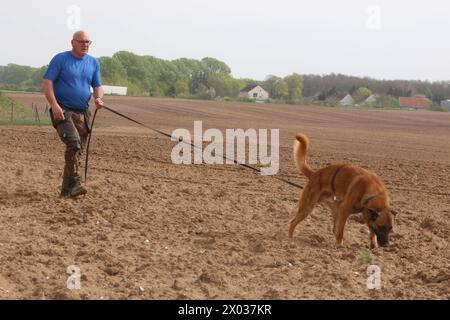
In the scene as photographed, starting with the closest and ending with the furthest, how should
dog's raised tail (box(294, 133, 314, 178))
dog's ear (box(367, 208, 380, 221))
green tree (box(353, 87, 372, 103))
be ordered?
dog's ear (box(367, 208, 380, 221)) < dog's raised tail (box(294, 133, 314, 178)) < green tree (box(353, 87, 372, 103))

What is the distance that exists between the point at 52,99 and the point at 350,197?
4298 millimetres

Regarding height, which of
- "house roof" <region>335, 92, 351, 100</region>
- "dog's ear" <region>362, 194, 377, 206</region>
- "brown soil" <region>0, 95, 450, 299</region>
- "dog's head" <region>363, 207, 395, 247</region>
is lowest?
"brown soil" <region>0, 95, 450, 299</region>

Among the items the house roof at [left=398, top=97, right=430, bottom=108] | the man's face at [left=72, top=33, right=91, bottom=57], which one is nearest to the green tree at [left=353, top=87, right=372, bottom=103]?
the house roof at [left=398, top=97, right=430, bottom=108]

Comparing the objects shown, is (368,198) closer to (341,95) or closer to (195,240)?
(195,240)

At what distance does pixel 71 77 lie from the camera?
874 cm

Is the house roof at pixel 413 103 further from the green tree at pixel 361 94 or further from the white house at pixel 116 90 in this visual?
the white house at pixel 116 90

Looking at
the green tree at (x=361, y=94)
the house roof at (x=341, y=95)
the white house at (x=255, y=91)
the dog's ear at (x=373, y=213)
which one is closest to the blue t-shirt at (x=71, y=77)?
the dog's ear at (x=373, y=213)

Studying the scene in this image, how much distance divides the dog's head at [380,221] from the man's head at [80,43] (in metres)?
4.51

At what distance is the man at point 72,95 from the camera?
861 cm

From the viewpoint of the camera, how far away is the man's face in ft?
28.2

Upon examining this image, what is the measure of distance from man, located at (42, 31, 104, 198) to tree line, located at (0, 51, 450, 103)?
110 meters

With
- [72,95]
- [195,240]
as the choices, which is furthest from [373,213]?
[72,95]

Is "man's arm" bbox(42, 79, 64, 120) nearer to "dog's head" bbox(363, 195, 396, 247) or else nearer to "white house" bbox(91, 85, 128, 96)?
"dog's head" bbox(363, 195, 396, 247)

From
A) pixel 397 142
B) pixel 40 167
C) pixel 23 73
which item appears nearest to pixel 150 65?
pixel 23 73
